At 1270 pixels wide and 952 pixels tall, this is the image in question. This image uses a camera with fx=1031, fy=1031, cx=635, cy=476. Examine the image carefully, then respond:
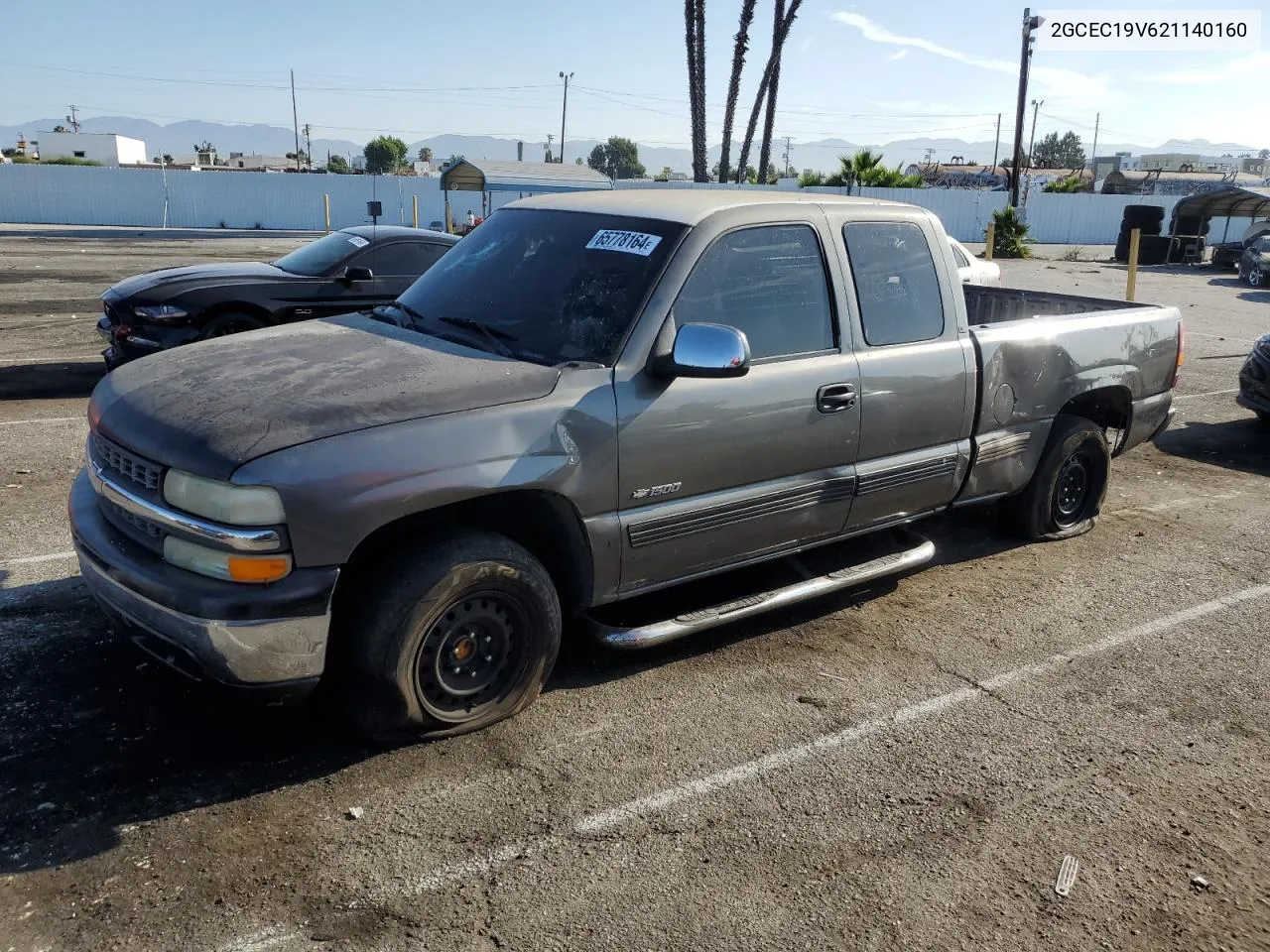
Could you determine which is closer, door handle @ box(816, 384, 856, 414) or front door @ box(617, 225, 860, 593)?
front door @ box(617, 225, 860, 593)

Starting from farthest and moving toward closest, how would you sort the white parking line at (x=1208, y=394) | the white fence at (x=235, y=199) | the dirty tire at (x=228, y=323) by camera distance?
the white fence at (x=235, y=199) → the white parking line at (x=1208, y=394) → the dirty tire at (x=228, y=323)

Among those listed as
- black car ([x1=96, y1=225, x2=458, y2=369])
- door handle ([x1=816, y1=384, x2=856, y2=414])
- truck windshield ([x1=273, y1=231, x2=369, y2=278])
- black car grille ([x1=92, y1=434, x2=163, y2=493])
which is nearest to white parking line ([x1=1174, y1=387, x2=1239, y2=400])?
black car ([x1=96, y1=225, x2=458, y2=369])

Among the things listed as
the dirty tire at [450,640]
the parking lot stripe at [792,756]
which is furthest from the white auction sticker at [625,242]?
the parking lot stripe at [792,756]

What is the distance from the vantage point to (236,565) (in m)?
3.16

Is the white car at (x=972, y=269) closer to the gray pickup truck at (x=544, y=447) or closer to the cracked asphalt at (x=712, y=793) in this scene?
the gray pickup truck at (x=544, y=447)

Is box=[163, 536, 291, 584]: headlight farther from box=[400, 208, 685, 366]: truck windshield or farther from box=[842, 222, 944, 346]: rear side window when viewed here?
box=[842, 222, 944, 346]: rear side window

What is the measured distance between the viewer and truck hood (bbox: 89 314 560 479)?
10.7 ft

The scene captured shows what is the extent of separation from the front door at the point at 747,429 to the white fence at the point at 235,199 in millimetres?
36083

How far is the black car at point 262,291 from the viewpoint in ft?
28.1

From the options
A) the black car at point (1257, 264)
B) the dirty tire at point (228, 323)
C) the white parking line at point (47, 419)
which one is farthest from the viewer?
the black car at point (1257, 264)

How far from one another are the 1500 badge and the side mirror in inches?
17.4

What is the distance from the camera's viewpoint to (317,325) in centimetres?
462

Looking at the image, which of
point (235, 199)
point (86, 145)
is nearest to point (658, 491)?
point (235, 199)

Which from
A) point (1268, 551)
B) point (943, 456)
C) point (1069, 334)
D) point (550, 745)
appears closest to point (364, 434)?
point (550, 745)
